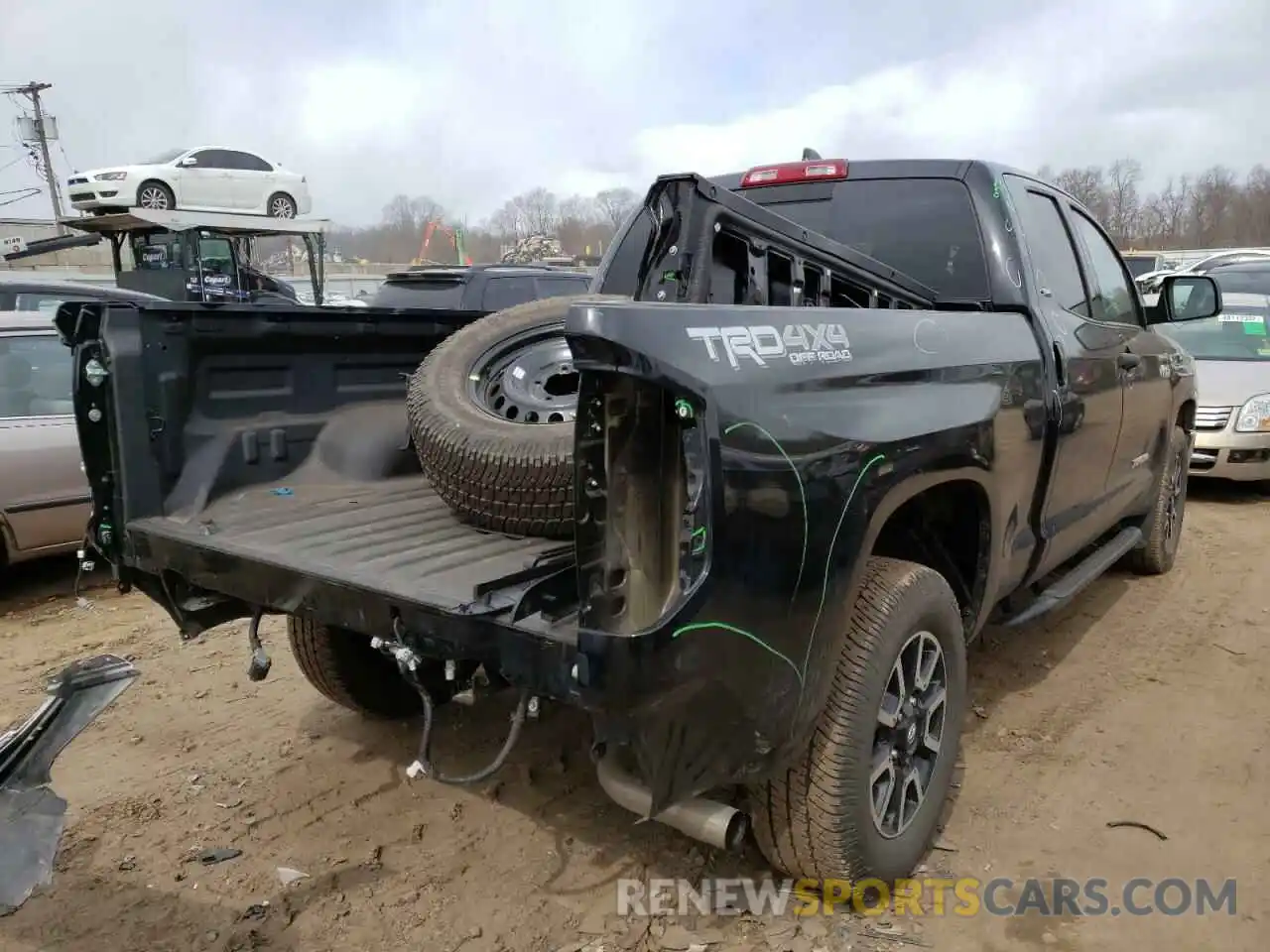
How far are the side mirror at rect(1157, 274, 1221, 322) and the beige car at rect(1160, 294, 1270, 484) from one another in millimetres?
3041

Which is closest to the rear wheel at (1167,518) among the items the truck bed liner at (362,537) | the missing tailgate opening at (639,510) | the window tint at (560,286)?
the truck bed liner at (362,537)

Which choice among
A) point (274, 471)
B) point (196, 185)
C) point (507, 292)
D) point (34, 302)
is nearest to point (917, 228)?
point (274, 471)

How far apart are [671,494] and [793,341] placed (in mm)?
510

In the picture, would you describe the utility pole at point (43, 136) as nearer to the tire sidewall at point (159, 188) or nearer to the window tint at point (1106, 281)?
the tire sidewall at point (159, 188)

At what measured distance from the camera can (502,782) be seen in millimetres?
3479

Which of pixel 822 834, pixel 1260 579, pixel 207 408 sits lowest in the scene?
pixel 1260 579

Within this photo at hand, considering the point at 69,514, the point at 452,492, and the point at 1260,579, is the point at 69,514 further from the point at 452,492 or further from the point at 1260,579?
the point at 1260,579

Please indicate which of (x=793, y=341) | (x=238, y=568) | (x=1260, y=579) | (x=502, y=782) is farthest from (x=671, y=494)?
(x=1260, y=579)

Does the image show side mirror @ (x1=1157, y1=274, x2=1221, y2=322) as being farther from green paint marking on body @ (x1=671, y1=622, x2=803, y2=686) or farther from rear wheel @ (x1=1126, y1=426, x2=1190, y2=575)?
green paint marking on body @ (x1=671, y1=622, x2=803, y2=686)

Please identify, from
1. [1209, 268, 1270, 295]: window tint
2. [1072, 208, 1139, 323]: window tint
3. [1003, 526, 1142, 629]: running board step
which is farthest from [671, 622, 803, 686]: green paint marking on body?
[1209, 268, 1270, 295]: window tint

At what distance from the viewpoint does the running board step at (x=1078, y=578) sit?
148 inches

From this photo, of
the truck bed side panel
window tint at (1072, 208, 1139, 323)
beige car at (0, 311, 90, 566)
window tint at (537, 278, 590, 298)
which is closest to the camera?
the truck bed side panel

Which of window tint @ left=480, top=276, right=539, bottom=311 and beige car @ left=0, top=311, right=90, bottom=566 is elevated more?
window tint @ left=480, top=276, right=539, bottom=311

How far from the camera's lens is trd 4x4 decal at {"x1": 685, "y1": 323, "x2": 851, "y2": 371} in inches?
81.4
